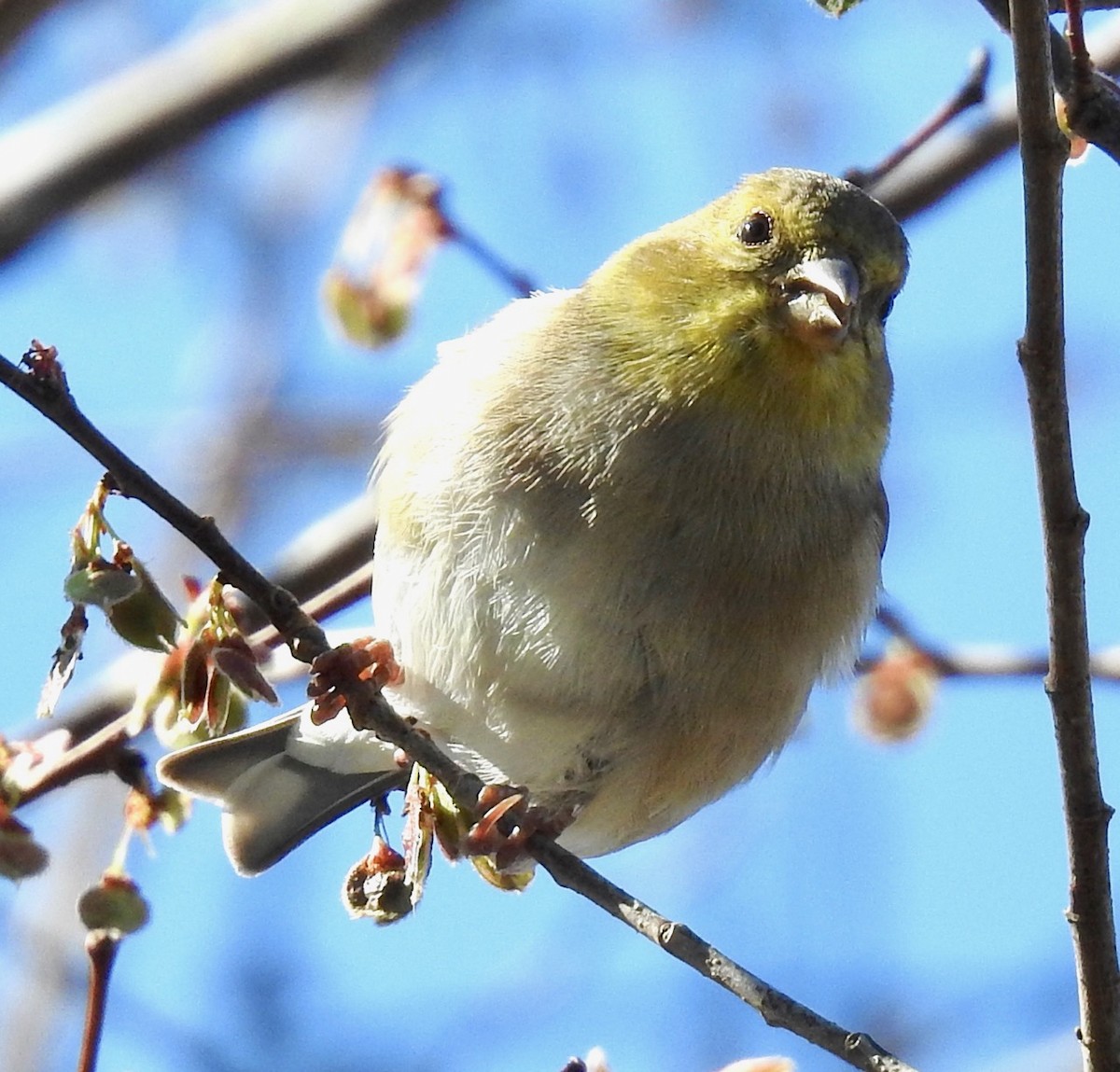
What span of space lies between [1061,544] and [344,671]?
1100mm

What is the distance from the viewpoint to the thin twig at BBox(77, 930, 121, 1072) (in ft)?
7.23

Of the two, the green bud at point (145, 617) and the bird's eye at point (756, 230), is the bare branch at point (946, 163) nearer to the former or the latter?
the bird's eye at point (756, 230)

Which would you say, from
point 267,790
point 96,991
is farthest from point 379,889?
point 267,790

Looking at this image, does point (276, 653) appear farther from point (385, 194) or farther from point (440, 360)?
point (385, 194)

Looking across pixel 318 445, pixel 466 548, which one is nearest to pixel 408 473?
pixel 466 548

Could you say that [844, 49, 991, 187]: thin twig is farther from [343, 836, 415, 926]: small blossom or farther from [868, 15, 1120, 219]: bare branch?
[343, 836, 415, 926]: small blossom

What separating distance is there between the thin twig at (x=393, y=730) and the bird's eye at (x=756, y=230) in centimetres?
132

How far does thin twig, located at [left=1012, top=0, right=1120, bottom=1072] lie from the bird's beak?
3.86 feet

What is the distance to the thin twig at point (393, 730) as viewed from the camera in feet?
6.17

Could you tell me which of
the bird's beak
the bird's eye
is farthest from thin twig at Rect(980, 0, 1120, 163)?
the bird's eye

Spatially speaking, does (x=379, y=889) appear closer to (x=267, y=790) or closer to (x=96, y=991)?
(x=96, y=991)

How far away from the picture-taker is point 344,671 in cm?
248

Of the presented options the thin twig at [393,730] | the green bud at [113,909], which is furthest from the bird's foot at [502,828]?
the green bud at [113,909]

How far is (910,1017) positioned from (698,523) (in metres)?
4.15
